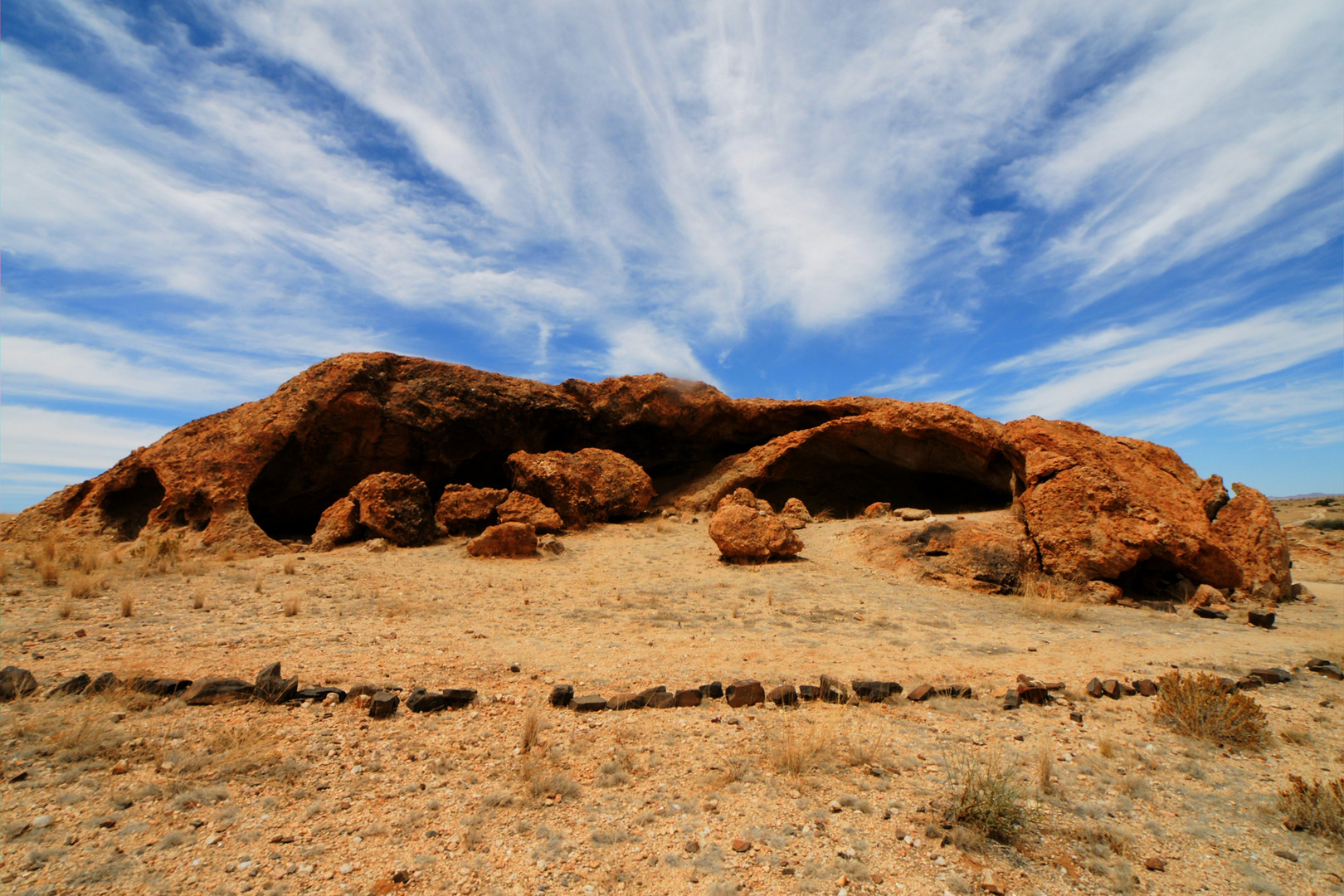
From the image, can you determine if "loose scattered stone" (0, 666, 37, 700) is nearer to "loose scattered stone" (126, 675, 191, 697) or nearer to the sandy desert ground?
the sandy desert ground

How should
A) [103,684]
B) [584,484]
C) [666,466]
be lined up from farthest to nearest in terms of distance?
[666,466] → [584,484] → [103,684]

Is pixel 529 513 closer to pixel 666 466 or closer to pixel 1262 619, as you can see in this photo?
pixel 666 466

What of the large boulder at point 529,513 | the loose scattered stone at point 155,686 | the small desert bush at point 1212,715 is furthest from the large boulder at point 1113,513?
the loose scattered stone at point 155,686

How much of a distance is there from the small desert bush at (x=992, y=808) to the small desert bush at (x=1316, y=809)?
149cm

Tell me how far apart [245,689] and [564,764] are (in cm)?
246

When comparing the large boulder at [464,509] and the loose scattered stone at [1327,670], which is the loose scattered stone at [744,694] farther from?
the large boulder at [464,509]

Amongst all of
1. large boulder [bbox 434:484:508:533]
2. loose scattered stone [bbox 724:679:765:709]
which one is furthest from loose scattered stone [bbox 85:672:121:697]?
large boulder [bbox 434:484:508:533]

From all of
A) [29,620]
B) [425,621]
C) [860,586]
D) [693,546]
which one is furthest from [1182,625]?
[29,620]

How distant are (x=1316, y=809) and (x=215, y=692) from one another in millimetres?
6841

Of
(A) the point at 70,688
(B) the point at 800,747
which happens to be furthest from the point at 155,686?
(B) the point at 800,747

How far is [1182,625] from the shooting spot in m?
8.63

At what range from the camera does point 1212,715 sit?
4746 mm

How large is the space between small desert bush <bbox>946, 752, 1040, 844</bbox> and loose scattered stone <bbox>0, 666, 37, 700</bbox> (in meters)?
6.07

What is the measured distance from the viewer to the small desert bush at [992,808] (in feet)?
10.8
